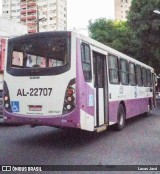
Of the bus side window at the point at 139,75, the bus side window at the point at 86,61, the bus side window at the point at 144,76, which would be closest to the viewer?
the bus side window at the point at 86,61

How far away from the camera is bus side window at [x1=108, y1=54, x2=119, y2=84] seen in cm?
1128

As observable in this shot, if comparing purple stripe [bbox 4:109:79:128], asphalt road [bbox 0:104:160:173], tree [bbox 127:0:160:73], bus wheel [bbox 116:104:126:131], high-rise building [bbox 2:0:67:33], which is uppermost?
high-rise building [bbox 2:0:67:33]

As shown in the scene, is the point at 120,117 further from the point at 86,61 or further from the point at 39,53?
the point at 39,53

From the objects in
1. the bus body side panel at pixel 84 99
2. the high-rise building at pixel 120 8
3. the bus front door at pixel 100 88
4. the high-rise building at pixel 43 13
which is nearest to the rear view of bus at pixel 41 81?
the bus body side panel at pixel 84 99

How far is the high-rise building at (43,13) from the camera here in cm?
12775

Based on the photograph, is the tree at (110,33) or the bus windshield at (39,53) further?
the tree at (110,33)

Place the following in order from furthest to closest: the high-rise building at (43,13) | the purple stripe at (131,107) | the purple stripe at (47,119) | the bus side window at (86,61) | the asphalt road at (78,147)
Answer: the high-rise building at (43,13)
the purple stripe at (131,107)
the bus side window at (86,61)
the purple stripe at (47,119)
the asphalt road at (78,147)

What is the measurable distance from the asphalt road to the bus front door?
2.26 ft

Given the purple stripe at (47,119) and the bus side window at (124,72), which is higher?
the bus side window at (124,72)

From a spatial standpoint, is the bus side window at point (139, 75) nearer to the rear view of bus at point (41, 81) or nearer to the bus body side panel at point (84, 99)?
the bus body side panel at point (84, 99)

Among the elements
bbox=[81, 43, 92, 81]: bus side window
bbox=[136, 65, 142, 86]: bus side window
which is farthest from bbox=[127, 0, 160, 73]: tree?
bbox=[81, 43, 92, 81]: bus side window

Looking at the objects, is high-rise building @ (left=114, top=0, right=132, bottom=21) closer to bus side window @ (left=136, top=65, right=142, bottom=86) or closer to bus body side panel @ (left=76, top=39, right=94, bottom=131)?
bus side window @ (left=136, top=65, right=142, bottom=86)

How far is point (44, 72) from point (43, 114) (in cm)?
110

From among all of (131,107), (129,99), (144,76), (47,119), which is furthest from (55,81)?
(144,76)
